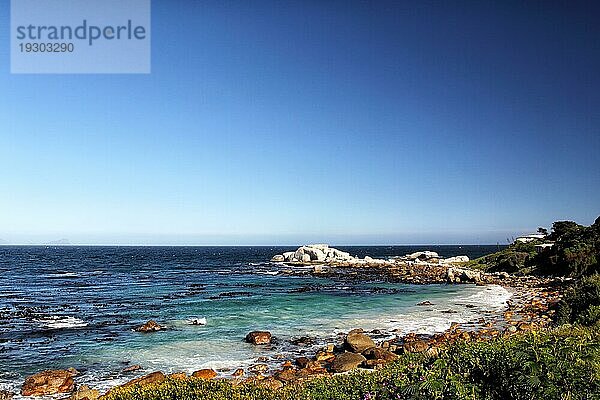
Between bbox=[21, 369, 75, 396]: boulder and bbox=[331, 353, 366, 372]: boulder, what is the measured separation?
9.56m

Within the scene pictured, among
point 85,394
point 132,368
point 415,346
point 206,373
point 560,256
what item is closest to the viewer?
point 85,394

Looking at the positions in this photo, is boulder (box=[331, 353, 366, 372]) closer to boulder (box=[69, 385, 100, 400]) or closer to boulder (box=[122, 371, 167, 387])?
boulder (box=[122, 371, 167, 387])

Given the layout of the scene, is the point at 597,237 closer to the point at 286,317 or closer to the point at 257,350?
the point at 286,317

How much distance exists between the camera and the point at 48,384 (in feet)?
53.2

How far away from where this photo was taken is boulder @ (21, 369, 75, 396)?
621 inches

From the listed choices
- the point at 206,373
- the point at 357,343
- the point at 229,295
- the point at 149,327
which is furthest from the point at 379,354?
the point at 229,295

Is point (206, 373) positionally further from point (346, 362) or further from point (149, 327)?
point (149, 327)

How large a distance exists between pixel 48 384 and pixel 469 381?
577 inches

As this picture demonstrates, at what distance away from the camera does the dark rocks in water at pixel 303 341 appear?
2223 centimetres

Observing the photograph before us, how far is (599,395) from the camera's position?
292 inches

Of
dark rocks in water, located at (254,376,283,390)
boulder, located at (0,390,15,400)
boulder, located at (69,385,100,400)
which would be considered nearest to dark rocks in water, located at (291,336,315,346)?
dark rocks in water, located at (254,376,283,390)

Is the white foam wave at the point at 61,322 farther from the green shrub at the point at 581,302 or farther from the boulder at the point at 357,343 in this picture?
the green shrub at the point at 581,302

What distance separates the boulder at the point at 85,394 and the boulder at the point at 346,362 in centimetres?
837

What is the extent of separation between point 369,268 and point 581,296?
58.2m
